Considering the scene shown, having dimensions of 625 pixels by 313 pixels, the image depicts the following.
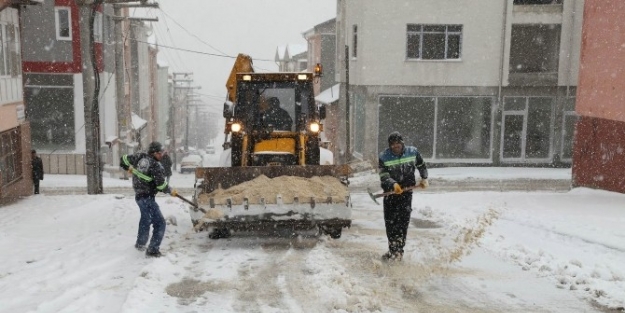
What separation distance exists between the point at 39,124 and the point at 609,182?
22.5 metres

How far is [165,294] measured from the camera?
6.69 meters

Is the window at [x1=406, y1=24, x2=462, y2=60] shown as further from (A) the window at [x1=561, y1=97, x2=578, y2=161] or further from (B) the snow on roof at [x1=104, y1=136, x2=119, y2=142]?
(B) the snow on roof at [x1=104, y1=136, x2=119, y2=142]

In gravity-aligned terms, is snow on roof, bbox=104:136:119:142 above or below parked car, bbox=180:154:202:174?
above

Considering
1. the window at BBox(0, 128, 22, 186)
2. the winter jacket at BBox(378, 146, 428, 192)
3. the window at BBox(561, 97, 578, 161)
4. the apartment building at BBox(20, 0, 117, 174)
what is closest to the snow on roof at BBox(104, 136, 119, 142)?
the apartment building at BBox(20, 0, 117, 174)

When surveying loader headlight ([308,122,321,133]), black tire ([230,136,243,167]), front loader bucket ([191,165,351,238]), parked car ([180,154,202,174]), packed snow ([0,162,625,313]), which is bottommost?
parked car ([180,154,202,174])

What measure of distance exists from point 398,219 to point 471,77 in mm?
16875

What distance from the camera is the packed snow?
650cm

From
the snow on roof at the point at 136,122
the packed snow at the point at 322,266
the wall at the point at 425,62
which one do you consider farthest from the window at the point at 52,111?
the packed snow at the point at 322,266

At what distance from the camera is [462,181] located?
21.0 meters

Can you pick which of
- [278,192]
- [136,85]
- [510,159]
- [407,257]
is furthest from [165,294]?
[136,85]

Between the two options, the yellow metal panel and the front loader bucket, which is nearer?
the front loader bucket

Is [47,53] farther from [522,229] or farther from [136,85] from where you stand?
[522,229]

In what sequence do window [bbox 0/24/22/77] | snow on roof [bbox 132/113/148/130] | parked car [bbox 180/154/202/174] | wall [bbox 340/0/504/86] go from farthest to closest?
parked car [bbox 180/154/202/174] → snow on roof [bbox 132/113/148/130] → wall [bbox 340/0/504/86] → window [bbox 0/24/22/77]

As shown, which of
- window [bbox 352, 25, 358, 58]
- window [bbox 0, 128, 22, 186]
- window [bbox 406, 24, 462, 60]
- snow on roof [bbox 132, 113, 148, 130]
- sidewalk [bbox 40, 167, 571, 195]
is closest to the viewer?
window [bbox 0, 128, 22, 186]
